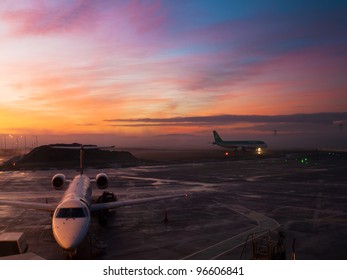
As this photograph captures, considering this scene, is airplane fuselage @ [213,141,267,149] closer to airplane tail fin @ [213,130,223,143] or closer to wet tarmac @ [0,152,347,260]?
airplane tail fin @ [213,130,223,143]

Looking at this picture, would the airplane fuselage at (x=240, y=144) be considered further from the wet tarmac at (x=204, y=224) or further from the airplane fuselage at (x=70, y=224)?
the airplane fuselage at (x=70, y=224)

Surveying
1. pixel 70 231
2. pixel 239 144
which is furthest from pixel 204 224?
pixel 239 144

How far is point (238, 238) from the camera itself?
20016 millimetres

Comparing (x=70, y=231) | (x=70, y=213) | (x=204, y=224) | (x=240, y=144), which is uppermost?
(x=240, y=144)

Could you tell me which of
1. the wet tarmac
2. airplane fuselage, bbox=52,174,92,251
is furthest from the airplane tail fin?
airplane fuselage, bbox=52,174,92,251

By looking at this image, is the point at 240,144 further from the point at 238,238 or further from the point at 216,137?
the point at 238,238

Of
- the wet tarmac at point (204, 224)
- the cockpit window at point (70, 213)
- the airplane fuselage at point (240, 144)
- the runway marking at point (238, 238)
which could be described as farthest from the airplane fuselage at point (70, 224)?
the airplane fuselage at point (240, 144)

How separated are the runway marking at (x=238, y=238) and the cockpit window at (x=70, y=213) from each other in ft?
17.0

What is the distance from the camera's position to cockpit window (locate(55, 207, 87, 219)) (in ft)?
57.2

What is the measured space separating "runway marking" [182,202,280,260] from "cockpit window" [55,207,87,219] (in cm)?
520

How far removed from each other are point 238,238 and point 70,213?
874cm

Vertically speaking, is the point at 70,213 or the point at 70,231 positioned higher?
the point at 70,213

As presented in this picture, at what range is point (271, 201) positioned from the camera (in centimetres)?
3272

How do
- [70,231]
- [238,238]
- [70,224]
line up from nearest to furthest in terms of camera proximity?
[70,231]
[70,224]
[238,238]
